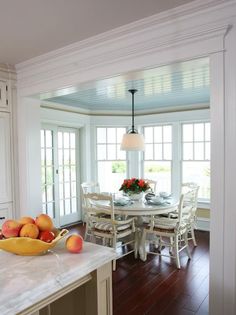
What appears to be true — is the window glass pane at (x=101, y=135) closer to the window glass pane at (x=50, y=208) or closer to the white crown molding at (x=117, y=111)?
the white crown molding at (x=117, y=111)

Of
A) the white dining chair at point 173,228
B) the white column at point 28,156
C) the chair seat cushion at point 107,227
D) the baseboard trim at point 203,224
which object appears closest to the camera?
the white column at point 28,156

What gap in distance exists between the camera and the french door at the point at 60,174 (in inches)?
192

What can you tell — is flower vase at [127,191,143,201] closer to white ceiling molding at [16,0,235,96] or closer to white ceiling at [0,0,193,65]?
white ceiling molding at [16,0,235,96]

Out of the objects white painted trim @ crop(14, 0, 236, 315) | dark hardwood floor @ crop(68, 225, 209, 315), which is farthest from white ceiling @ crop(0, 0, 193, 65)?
dark hardwood floor @ crop(68, 225, 209, 315)

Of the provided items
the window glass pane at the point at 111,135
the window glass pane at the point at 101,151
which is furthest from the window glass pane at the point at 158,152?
the window glass pane at the point at 101,151

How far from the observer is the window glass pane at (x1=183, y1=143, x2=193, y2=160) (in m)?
5.29

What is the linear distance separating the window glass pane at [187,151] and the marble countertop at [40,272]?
418cm

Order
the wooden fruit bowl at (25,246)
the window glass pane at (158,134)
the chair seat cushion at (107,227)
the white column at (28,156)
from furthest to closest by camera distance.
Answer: the window glass pane at (158,134) → the chair seat cushion at (107,227) → the white column at (28,156) → the wooden fruit bowl at (25,246)

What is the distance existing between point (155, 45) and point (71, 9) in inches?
27.9

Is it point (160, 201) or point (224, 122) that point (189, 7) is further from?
point (160, 201)

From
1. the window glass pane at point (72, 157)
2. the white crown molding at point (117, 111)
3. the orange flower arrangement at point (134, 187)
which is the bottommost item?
the orange flower arrangement at point (134, 187)

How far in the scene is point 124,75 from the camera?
92.6 inches

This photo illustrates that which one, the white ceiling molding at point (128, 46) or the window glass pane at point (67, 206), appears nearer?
the white ceiling molding at point (128, 46)

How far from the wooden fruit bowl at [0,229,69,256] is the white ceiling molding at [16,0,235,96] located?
1611 millimetres
